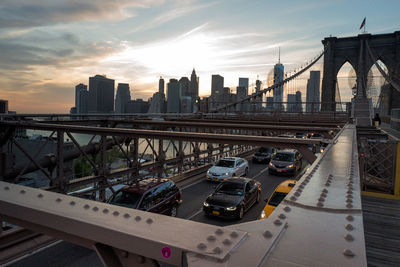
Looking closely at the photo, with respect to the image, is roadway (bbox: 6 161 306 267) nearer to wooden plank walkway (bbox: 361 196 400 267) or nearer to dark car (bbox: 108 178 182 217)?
dark car (bbox: 108 178 182 217)

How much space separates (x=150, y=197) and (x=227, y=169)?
350 inches

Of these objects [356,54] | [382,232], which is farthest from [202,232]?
[356,54]

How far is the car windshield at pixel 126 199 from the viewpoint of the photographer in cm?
998

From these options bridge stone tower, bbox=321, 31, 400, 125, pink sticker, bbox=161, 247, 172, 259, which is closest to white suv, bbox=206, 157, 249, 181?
pink sticker, bbox=161, 247, 172, 259

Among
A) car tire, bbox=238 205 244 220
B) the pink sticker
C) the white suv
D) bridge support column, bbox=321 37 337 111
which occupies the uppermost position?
bridge support column, bbox=321 37 337 111

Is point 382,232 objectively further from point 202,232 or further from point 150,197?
point 150,197

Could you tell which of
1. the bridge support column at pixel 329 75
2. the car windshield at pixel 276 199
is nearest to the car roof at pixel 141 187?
the car windshield at pixel 276 199

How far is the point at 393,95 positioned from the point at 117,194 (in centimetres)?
6001

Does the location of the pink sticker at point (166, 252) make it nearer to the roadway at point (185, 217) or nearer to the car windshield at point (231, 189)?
the roadway at point (185, 217)

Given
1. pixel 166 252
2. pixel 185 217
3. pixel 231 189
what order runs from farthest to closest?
1. pixel 231 189
2. pixel 185 217
3. pixel 166 252

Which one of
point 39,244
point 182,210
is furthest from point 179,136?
point 182,210

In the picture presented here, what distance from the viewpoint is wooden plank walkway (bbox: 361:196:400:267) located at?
4.32 metres

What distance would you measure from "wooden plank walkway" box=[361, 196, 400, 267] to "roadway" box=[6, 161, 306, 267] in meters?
5.39

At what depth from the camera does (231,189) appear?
42.1 feet
